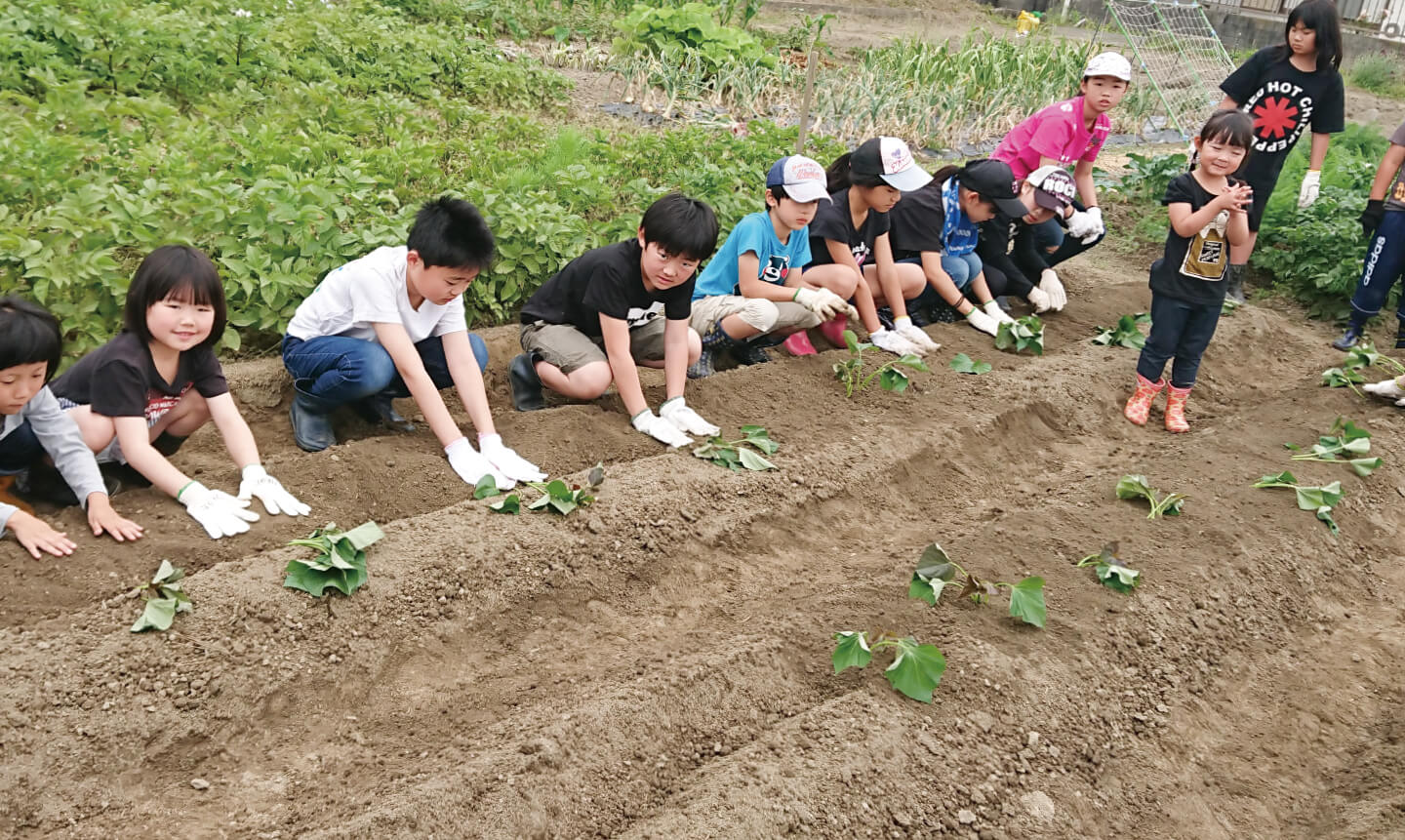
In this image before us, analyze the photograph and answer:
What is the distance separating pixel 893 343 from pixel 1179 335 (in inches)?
46.6

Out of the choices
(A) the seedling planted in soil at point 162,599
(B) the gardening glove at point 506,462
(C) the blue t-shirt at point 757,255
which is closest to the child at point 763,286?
(C) the blue t-shirt at point 757,255

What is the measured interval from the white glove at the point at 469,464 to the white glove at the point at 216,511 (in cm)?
65

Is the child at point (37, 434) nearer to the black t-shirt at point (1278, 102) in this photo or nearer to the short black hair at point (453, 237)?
the short black hair at point (453, 237)

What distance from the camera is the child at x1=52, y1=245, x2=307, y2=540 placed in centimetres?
306

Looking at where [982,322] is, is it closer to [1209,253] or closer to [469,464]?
[1209,253]

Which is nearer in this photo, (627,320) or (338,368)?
(338,368)

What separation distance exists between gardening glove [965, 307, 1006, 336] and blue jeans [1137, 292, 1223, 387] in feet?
2.87

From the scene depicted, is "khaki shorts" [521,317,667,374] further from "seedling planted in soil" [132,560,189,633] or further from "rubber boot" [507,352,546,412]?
"seedling planted in soil" [132,560,189,633]

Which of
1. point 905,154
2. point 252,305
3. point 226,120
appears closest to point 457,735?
point 252,305

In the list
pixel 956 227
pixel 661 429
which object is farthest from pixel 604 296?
pixel 956 227

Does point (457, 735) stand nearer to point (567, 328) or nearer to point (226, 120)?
point (567, 328)

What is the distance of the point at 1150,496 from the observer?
3.99 meters

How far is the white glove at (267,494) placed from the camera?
325 centimetres

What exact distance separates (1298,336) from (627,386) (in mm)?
4237
